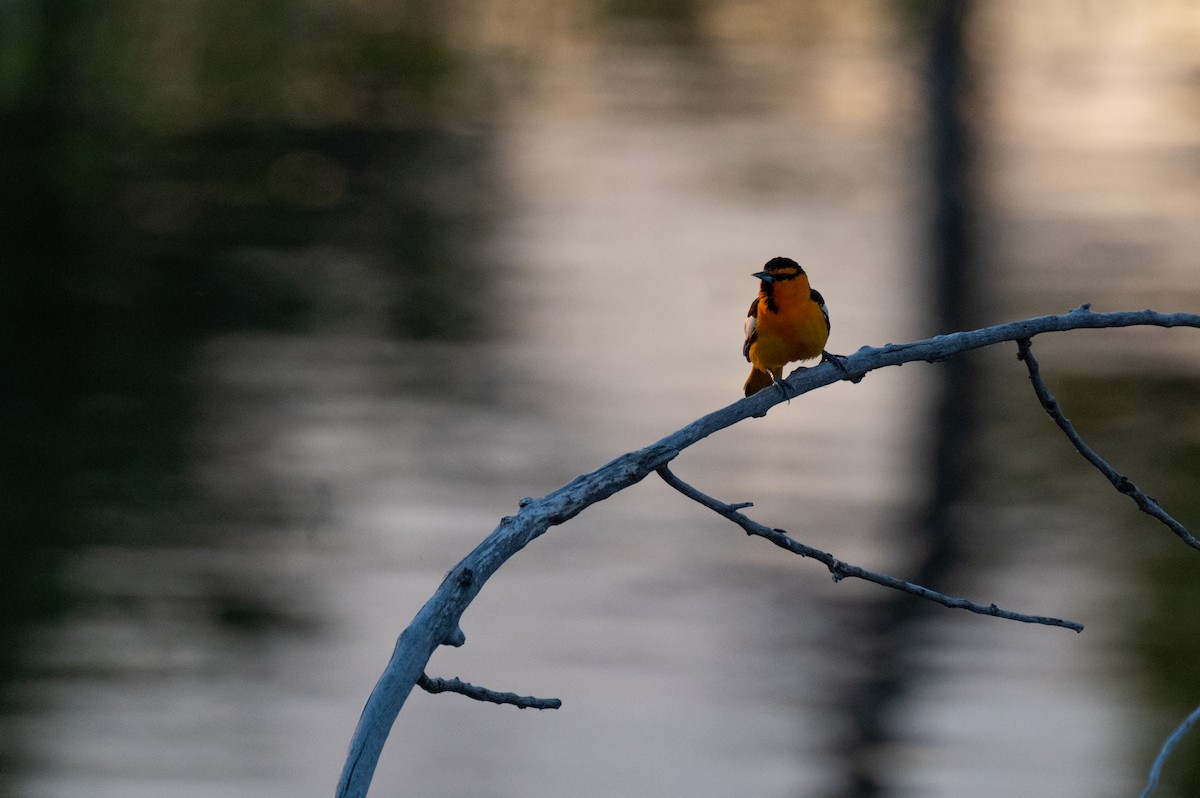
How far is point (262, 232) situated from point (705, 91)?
8881 millimetres

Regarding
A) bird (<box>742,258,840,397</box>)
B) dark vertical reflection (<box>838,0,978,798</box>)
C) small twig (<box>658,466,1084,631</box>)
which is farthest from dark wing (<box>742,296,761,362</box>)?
dark vertical reflection (<box>838,0,978,798</box>)

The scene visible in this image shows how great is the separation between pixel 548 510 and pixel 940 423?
35.1 ft

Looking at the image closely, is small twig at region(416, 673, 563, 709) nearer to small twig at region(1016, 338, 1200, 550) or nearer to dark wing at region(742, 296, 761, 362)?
small twig at region(1016, 338, 1200, 550)


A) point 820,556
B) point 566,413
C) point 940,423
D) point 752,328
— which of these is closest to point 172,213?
point 566,413

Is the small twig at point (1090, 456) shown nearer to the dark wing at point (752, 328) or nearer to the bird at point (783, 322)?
the bird at point (783, 322)

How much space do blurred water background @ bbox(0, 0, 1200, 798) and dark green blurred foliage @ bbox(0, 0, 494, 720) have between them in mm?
62

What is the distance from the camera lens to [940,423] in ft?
42.7

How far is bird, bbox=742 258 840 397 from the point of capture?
4.48 meters

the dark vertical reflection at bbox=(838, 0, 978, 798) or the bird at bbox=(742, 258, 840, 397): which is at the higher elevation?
the dark vertical reflection at bbox=(838, 0, 978, 798)

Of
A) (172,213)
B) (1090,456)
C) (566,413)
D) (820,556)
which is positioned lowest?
(820,556)

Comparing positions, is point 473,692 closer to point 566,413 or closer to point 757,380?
point 757,380

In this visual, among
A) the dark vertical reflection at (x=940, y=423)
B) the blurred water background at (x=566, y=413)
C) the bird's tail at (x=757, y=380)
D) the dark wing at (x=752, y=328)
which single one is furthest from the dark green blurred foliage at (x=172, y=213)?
the dark wing at (x=752, y=328)

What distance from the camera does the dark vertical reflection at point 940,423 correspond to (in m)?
9.36

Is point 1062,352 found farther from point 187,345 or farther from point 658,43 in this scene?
point 658,43
